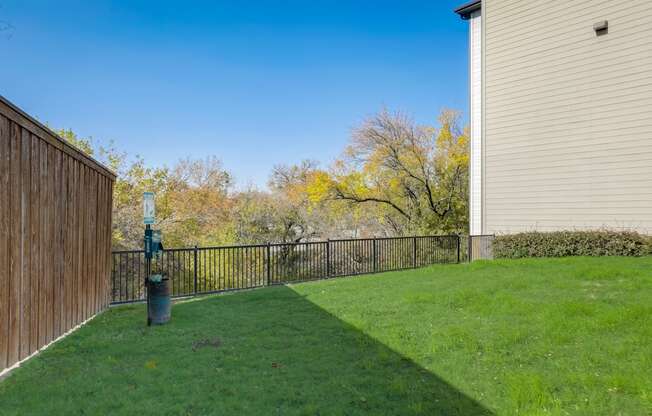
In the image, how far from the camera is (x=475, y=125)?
1358 centimetres

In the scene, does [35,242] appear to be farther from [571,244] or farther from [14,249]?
[571,244]

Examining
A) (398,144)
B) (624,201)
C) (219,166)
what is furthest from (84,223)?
(219,166)

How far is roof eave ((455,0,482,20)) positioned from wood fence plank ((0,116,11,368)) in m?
14.1

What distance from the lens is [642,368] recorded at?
10.7ft

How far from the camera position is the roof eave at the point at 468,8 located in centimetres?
1371

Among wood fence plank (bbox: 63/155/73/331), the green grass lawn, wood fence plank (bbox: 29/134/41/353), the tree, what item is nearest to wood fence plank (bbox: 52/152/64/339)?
wood fence plank (bbox: 63/155/73/331)

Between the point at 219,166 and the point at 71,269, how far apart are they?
1804 cm

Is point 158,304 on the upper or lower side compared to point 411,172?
lower

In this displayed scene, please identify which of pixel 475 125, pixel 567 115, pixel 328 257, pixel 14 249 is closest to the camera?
pixel 14 249

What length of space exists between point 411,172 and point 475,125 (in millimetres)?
3771

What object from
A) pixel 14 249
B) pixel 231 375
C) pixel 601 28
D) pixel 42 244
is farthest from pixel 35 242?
pixel 601 28

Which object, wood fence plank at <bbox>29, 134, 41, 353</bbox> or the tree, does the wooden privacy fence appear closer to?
wood fence plank at <bbox>29, 134, 41, 353</bbox>

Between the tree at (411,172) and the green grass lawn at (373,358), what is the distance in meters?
10.5

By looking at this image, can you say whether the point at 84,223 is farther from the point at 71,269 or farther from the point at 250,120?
the point at 250,120
